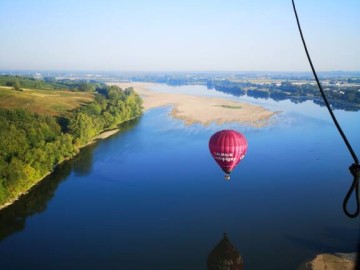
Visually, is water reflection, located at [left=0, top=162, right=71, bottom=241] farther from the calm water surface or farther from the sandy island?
the sandy island

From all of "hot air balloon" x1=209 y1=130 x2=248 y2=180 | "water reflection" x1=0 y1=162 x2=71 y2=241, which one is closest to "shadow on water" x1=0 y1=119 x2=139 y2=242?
"water reflection" x1=0 y1=162 x2=71 y2=241

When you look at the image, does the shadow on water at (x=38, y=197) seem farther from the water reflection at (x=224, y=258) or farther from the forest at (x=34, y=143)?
the water reflection at (x=224, y=258)

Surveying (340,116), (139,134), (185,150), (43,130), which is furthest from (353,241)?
(340,116)

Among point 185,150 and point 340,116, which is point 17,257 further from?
point 340,116

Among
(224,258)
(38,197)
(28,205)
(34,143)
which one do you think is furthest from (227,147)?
(34,143)

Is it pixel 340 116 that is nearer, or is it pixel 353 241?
pixel 353 241

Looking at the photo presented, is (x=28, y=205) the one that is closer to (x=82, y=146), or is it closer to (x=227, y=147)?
(x=227, y=147)

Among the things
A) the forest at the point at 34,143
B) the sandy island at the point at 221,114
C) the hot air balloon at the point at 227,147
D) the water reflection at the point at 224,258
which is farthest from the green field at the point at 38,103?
the water reflection at the point at 224,258
